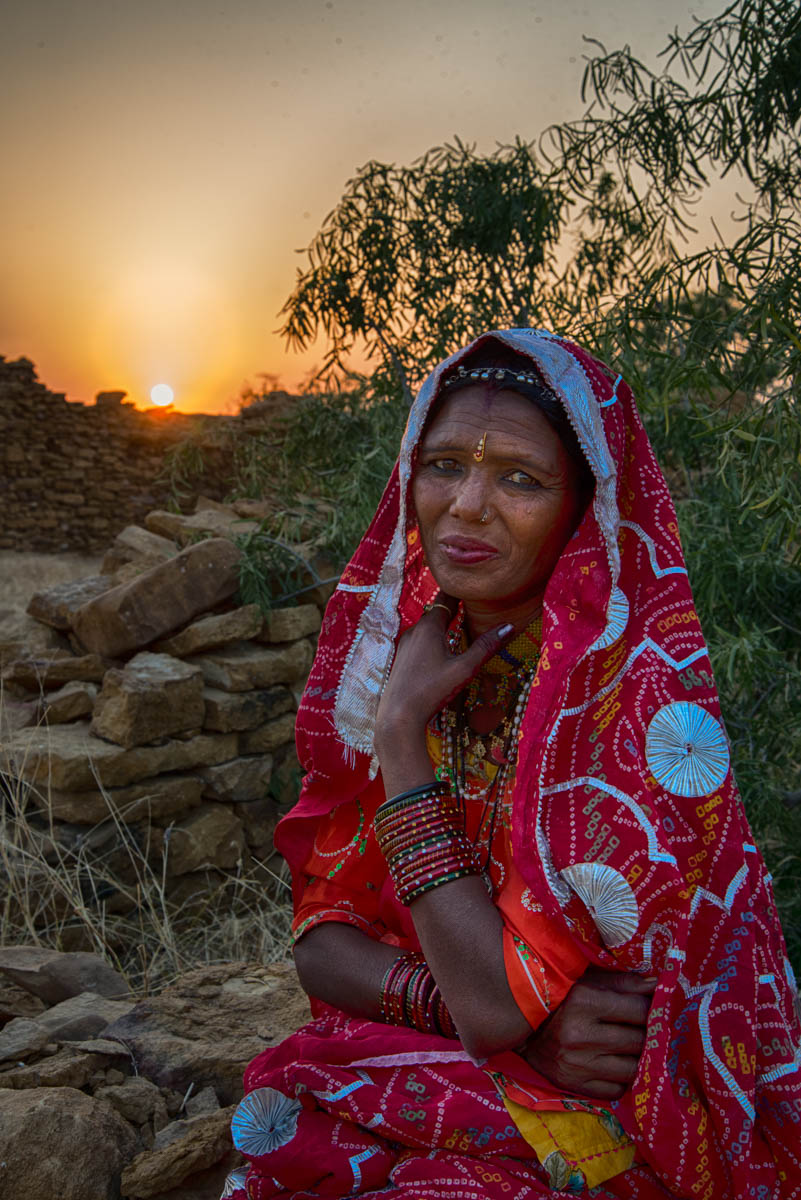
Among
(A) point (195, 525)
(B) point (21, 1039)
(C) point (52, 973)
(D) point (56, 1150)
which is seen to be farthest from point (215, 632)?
(D) point (56, 1150)

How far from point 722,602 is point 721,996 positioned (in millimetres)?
2979

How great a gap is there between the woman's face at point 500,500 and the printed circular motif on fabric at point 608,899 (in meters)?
0.46

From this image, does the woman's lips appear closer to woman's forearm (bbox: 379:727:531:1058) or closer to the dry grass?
woman's forearm (bbox: 379:727:531:1058)

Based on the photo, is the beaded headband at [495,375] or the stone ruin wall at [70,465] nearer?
the beaded headband at [495,375]

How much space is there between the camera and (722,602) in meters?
4.08

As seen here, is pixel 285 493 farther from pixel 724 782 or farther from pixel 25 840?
pixel 724 782

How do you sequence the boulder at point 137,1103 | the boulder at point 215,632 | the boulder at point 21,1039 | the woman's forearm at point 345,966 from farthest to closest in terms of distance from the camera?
the boulder at point 215,632
the boulder at point 21,1039
the boulder at point 137,1103
the woman's forearm at point 345,966

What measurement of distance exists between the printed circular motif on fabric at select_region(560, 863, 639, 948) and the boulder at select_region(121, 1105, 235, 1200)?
1.04 meters

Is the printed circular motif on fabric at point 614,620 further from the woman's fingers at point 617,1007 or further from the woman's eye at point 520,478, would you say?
the woman's fingers at point 617,1007

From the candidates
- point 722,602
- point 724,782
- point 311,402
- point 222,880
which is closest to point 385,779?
point 724,782

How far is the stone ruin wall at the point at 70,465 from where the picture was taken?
1309 cm

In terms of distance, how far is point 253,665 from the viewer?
5.05 meters

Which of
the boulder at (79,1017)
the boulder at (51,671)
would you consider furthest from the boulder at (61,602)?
the boulder at (79,1017)

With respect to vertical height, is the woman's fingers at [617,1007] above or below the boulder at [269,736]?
above
